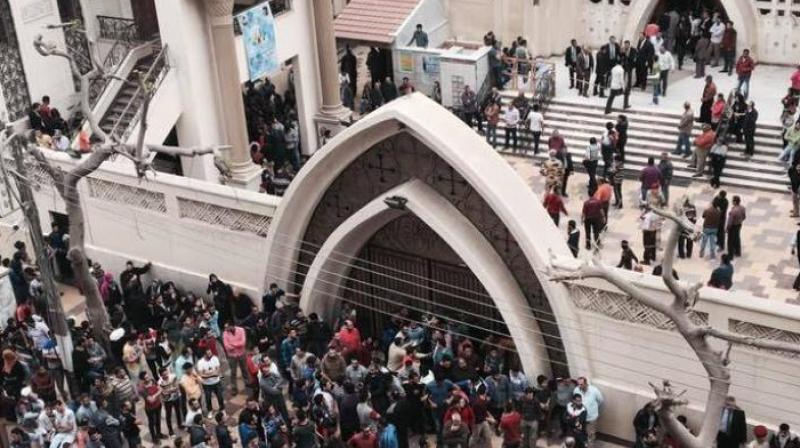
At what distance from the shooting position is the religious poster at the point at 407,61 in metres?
34.5

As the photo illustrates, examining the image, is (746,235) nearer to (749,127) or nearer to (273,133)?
(749,127)

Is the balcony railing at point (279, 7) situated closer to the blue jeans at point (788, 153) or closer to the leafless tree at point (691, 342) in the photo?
the blue jeans at point (788, 153)

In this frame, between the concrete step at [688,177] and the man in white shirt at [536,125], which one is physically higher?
the man in white shirt at [536,125]

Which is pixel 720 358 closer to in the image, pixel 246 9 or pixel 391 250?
pixel 391 250

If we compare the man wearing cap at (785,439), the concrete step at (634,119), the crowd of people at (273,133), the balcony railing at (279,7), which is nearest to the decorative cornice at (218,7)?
the balcony railing at (279,7)

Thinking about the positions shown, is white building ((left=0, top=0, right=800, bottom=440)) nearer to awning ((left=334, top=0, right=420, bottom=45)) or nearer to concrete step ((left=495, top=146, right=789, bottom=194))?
awning ((left=334, top=0, right=420, bottom=45))

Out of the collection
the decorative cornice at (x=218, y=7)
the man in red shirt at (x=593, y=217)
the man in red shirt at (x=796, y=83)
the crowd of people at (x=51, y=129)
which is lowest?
the man in red shirt at (x=593, y=217)

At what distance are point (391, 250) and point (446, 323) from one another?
5.85ft

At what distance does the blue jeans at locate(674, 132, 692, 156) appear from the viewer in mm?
28370

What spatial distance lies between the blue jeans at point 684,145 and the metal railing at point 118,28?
14016mm

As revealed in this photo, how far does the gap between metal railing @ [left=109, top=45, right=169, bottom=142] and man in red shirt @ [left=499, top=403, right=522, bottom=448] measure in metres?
13.2

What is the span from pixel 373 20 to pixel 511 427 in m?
19.4

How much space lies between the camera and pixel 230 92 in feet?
93.8

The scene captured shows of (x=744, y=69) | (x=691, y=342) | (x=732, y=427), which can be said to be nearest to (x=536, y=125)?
(x=744, y=69)
